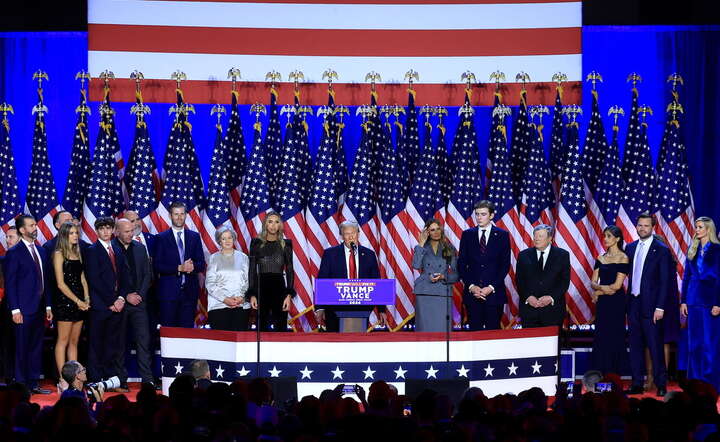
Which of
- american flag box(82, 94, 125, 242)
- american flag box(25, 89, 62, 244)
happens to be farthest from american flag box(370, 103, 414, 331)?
american flag box(25, 89, 62, 244)

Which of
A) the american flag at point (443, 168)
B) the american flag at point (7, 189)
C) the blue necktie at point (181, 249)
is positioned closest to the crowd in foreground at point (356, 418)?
the blue necktie at point (181, 249)

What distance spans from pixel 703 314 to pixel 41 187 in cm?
696

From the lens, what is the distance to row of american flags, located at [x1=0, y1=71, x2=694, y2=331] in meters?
12.1

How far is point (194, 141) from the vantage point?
516 inches

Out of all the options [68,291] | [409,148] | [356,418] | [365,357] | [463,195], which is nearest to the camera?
[356,418]

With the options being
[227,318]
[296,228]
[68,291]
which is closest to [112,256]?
Answer: [68,291]

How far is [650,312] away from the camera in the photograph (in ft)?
35.5

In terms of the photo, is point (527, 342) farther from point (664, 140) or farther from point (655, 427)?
point (655, 427)

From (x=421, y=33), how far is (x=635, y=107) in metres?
2.63

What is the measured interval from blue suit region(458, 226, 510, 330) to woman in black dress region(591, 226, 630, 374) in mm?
914

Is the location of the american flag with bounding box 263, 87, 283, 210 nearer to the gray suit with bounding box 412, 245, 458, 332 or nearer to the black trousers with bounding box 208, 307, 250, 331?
the black trousers with bounding box 208, 307, 250, 331

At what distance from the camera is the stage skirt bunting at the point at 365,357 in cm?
908

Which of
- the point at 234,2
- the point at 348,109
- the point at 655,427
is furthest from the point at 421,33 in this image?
the point at 655,427

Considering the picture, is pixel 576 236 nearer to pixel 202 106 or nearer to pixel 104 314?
pixel 202 106
